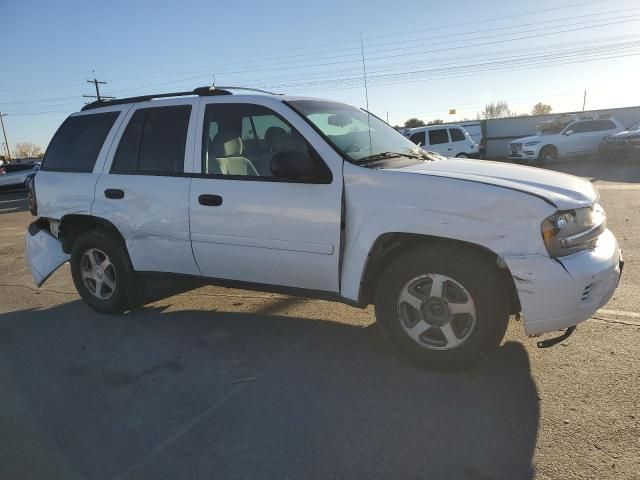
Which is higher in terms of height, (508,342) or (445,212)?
(445,212)

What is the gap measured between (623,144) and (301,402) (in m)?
20.3

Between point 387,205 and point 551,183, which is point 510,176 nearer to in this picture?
point 551,183

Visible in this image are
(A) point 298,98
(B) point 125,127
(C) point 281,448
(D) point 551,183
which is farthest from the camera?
(B) point 125,127

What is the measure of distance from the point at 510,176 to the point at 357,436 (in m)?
2.01

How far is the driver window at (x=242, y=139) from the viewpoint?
12.9 feet

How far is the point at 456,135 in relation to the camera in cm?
1839

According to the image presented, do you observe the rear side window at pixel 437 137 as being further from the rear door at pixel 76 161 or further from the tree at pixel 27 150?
the tree at pixel 27 150

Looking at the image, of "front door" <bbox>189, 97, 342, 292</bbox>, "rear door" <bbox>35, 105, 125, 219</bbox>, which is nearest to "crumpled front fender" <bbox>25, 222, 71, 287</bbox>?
"rear door" <bbox>35, 105, 125, 219</bbox>

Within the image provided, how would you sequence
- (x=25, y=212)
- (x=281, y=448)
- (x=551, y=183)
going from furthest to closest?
(x=25, y=212) < (x=551, y=183) < (x=281, y=448)

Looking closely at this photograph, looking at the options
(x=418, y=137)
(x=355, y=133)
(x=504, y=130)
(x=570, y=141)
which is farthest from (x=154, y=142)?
(x=504, y=130)

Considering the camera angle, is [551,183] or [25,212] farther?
[25,212]

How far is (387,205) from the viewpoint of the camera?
3.38m

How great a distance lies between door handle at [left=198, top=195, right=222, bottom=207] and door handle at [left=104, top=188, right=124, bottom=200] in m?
0.96

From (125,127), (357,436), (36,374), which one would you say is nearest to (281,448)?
(357,436)
